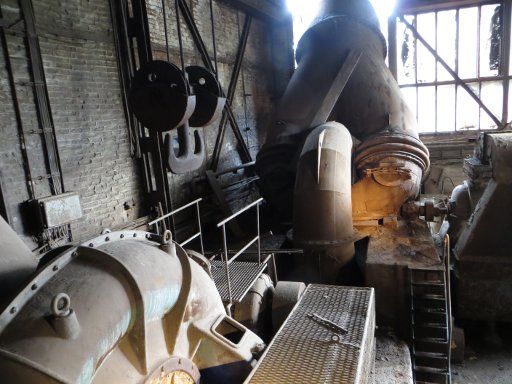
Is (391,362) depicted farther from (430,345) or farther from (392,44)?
(392,44)

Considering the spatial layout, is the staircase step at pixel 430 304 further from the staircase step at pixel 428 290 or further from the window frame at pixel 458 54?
the window frame at pixel 458 54

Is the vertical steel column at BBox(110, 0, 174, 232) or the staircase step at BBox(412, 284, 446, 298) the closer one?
the staircase step at BBox(412, 284, 446, 298)

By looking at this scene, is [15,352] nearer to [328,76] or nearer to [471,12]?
[328,76]

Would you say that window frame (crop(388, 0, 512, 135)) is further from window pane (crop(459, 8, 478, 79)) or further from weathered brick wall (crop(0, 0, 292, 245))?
weathered brick wall (crop(0, 0, 292, 245))

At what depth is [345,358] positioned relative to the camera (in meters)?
2.41

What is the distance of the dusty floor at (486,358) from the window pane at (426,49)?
7905 mm

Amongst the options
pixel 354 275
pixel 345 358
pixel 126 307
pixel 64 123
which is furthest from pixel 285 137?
pixel 126 307

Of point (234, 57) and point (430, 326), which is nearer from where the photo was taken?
point (430, 326)

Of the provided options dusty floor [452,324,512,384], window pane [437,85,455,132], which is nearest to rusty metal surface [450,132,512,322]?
dusty floor [452,324,512,384]

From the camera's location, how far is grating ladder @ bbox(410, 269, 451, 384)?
4.51 meters

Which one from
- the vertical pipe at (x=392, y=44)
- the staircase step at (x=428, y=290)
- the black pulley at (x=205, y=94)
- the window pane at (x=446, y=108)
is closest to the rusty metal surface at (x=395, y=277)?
the staircase step at (x=428, y=290)

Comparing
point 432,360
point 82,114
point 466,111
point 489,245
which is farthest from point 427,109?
point 82,114

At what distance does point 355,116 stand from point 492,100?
6058 mm

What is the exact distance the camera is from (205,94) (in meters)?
4.02
